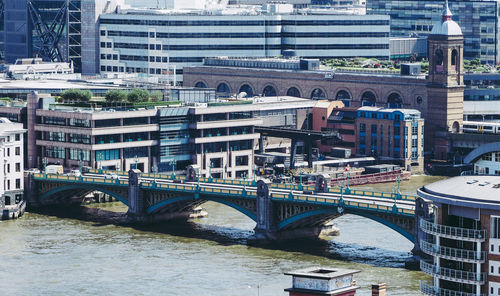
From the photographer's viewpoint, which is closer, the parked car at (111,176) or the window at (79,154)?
the parked car at (111,176)

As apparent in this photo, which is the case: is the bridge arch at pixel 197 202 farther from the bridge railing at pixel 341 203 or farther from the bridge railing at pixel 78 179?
the bridge railing at pixel 78 179

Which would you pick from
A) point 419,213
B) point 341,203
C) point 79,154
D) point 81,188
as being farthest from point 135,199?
point 419,213

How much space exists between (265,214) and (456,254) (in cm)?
6834

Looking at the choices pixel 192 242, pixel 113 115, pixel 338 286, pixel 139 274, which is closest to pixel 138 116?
pixel 113 115

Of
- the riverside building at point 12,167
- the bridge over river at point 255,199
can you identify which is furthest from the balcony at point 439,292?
the riverside building at point 12,167

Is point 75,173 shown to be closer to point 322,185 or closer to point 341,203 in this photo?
point 322,185

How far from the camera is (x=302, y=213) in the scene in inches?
6161

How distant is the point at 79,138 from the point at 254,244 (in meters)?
48.2

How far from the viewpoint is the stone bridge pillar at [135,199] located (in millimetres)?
172788

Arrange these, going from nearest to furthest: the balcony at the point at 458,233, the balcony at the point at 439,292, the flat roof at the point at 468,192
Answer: the flat roof at the point at 468,192
the balcony at the point at 458,233
the balcony at the point at 439,292

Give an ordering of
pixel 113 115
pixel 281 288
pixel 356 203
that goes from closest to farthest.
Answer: pixel 281 288 < pixel 356 203 < pixel 113 115

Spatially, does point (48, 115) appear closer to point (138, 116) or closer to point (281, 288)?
point (138, 116)

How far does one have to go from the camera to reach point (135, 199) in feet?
568

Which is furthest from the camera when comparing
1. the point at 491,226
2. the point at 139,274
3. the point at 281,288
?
the point at 139,274
